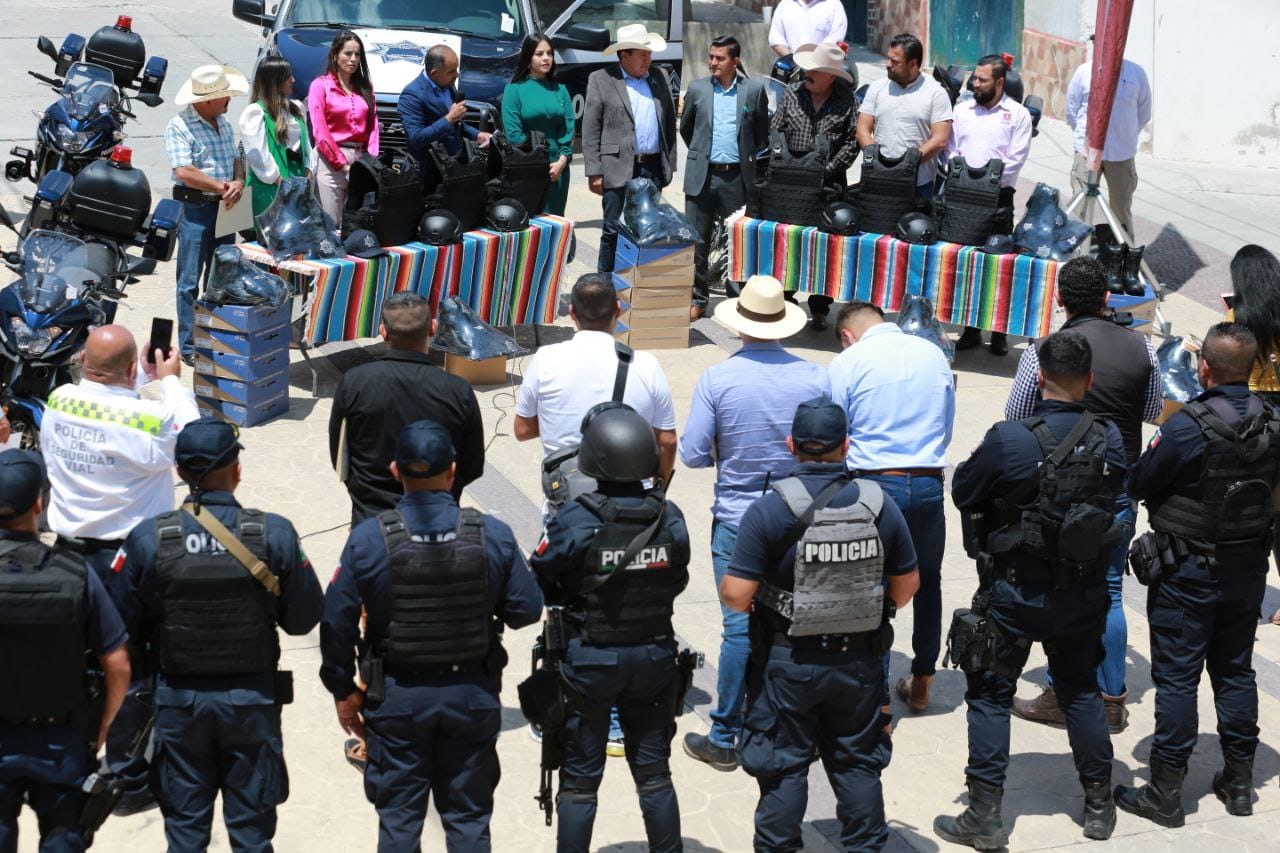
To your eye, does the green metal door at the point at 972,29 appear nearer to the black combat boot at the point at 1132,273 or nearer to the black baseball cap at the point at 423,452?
the black combat boot at the point at 1132,273

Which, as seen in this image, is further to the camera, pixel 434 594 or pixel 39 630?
pixel 434 594

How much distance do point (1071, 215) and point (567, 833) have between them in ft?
24.2

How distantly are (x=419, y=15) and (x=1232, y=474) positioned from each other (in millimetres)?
9748

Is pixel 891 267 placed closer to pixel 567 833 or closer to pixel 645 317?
pixel 645 317

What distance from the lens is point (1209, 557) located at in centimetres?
616

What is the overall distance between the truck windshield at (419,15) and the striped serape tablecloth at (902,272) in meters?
3.86

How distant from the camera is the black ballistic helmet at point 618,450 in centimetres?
524

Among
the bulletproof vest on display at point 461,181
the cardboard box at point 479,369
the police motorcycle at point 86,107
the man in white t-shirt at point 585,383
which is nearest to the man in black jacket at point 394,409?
the man in white t-shirt at point 585,383

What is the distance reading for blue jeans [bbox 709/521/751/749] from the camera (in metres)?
6.40

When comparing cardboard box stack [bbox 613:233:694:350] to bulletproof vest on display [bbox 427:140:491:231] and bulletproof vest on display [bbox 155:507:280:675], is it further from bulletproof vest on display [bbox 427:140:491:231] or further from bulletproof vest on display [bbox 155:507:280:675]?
bulletproof vest on display [bbox 155:507:280:675]

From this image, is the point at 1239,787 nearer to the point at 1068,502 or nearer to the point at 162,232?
the point at 1068,502

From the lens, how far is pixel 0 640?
4730 millimetres

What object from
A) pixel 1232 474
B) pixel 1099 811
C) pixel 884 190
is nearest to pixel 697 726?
pixel 1099 811

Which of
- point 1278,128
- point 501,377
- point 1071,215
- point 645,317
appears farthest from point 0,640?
point 1278,128
